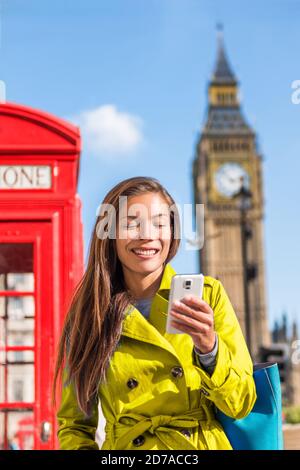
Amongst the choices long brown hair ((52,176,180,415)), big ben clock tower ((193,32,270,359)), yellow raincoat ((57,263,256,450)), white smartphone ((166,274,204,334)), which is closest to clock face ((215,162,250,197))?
big ben clock tower ((193,32,270,359))

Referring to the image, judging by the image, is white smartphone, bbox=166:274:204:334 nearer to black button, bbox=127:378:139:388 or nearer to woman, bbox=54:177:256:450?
woman, bbox=54:177:256:450

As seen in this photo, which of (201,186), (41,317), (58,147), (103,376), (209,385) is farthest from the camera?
(201,186)

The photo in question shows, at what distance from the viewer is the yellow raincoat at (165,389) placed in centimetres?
177

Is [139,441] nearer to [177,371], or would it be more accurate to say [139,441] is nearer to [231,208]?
[177,371]

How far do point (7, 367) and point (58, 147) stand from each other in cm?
97

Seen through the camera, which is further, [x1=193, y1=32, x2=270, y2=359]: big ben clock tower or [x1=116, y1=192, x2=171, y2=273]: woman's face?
[x1=193, y1=32, x2=270, y2=359]: big ben clock tower

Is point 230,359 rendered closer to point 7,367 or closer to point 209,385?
point 209,385

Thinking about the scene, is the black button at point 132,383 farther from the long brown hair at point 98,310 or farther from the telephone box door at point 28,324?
the telephone box door at point 28,324

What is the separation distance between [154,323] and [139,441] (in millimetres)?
252

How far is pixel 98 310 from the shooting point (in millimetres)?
1857

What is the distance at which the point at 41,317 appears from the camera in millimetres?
3293

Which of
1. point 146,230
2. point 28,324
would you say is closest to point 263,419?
point 146,230

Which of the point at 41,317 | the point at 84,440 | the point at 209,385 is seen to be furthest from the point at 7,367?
the point at 209,385

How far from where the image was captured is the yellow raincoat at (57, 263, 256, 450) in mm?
1772
